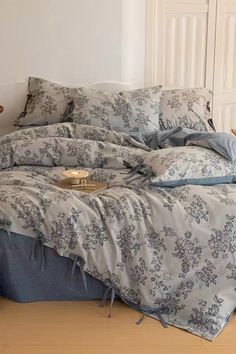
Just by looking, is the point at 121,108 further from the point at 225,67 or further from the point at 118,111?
the point at 225,67

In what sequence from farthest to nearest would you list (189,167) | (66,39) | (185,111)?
(66,39), (185,111), (189,167)

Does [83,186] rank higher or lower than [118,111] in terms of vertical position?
lower

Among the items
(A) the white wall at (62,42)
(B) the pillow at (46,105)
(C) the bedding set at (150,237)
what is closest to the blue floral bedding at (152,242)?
(C) the bedding set at (150,237)

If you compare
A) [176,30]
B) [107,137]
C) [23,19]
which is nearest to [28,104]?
[23,19]

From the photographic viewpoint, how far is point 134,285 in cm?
221

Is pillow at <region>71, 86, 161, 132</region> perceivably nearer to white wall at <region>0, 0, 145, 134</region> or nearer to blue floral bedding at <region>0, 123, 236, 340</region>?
white wall at <region>0, 0, 145, 134</region>

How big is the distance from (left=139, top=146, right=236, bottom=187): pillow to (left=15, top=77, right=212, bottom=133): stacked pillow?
0.91 metres

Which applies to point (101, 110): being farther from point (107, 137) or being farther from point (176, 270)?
point (176, 270)

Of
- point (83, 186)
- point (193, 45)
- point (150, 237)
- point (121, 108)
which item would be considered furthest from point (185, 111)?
point (150, 237)

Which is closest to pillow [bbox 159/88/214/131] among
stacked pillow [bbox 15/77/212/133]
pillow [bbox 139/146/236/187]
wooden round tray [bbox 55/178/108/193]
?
stacked pillow [bbox 15/77/212/133]

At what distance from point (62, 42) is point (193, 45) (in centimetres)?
108

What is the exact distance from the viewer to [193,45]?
4090 mm

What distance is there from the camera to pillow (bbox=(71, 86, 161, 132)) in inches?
131

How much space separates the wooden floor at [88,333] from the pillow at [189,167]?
63 centimetres
